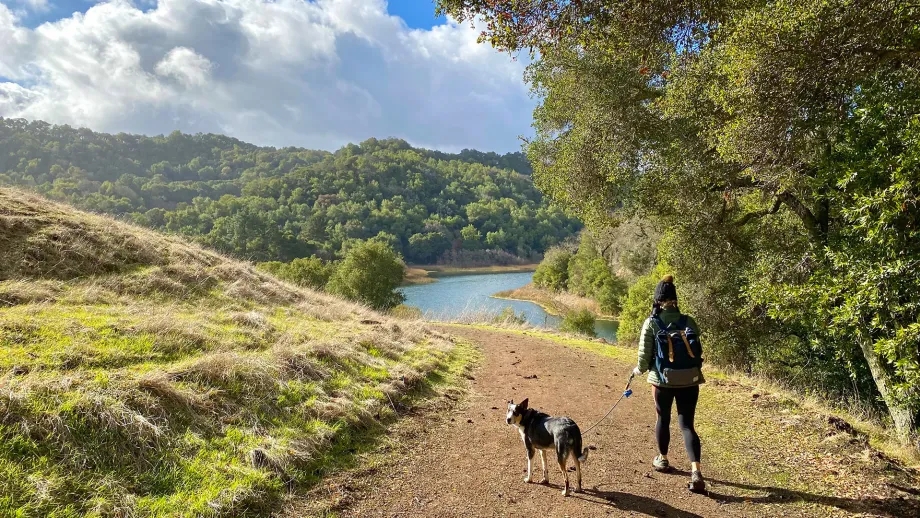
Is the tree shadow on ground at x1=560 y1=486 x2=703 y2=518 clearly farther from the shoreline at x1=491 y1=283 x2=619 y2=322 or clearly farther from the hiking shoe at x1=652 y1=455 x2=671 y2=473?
the shoreline at x1=491 y1=283 x2=619 y2=322

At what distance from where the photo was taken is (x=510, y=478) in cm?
473

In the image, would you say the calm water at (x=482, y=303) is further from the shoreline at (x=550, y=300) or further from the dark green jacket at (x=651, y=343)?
the dark green jacket at (x=651, y=343)

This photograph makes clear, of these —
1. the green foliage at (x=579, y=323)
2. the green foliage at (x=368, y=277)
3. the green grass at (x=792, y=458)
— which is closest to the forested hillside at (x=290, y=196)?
the green foliage at (x=368, y=277)

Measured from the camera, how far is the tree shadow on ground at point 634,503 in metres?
4.07

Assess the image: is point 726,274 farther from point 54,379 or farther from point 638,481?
point 54,379

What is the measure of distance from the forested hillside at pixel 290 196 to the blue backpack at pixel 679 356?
69.9 metres

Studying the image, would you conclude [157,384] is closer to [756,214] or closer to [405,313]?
[756,214]

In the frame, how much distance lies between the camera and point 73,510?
310cm

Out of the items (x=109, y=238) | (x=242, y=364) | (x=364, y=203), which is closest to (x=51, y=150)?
(x=364, y=203)

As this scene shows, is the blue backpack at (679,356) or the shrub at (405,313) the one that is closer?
the blue backpack at (679,356)

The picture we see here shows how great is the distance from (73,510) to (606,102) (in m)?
9.36

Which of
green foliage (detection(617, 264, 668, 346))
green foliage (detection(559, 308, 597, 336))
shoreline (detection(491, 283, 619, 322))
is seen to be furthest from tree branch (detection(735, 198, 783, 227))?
shoreline (detection(491, 283, 619, 322))

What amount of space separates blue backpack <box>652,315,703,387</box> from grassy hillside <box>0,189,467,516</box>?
11.4ft

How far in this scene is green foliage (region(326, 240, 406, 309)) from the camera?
29.9 meters
